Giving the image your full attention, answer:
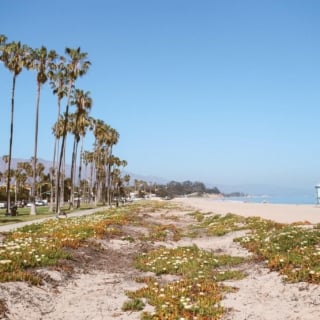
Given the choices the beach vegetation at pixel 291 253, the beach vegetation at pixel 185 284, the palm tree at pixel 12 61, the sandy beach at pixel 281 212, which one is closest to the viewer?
the beach vegetation at pixel 185 284

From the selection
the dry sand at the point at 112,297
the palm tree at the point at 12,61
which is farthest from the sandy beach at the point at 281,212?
the palm tree at the point at 12,61

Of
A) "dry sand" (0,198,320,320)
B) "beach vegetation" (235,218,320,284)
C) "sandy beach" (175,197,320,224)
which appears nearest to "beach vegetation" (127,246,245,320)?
"dry sand" (0,198,320,320)

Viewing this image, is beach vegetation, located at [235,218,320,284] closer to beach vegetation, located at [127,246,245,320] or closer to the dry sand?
the dry sand

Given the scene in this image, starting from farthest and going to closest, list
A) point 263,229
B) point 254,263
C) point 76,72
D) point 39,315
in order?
point 76,72
point 263,229
point 254,263
point 39,315

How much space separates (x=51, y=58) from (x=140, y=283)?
1758 inches

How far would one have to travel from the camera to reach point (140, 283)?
12219 mm

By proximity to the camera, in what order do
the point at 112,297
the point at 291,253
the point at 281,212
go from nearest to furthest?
1. the point at 112,297
2. the point at 291,253
3. the point at 281,212

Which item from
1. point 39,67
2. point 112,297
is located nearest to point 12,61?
point 39,67

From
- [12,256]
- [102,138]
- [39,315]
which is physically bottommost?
[39,315]

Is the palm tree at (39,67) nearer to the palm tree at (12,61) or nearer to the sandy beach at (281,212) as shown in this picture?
the palm tree at (12,61)

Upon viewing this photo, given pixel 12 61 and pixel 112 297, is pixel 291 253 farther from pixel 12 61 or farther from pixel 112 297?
pixel 12 61

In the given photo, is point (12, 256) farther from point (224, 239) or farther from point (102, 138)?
point (102, 138)

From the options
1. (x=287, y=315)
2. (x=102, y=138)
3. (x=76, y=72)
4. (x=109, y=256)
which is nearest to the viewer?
(x=287, y=315)

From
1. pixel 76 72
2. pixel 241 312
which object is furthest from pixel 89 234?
pixel 76 72
